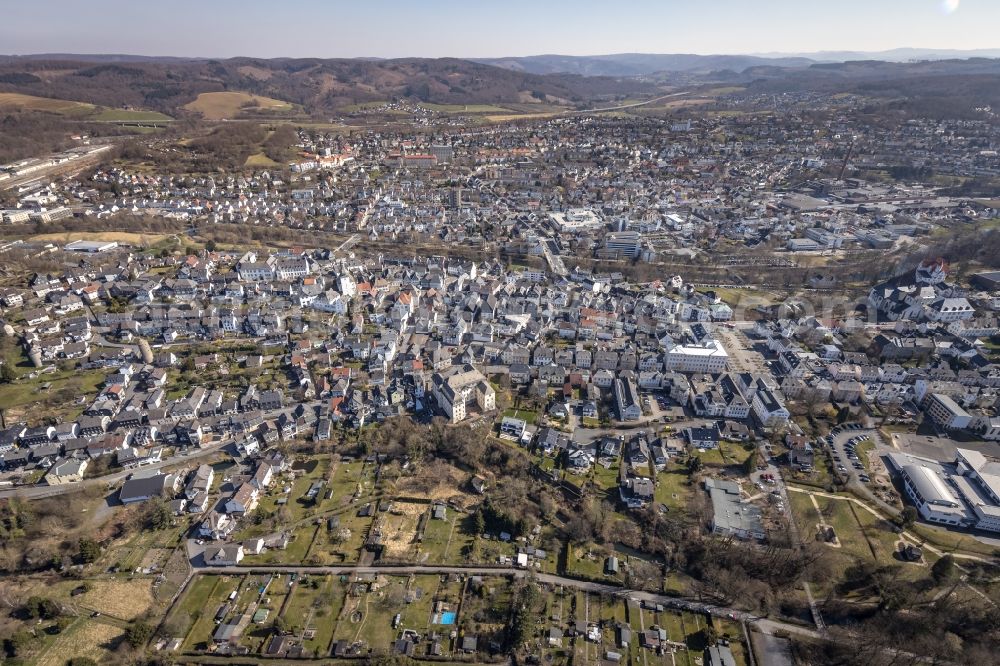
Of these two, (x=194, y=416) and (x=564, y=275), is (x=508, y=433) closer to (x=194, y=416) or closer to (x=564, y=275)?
(x=194, y=416)

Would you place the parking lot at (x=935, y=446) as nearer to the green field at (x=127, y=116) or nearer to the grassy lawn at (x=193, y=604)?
the grassy lawn at (x=193, y=604)

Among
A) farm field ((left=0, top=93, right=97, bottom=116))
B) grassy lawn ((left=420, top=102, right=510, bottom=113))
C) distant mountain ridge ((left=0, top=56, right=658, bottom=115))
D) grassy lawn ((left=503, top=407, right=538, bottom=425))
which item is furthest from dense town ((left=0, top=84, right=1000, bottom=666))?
grassy lawn ((left=420, top=102, right=510, bottom=113))

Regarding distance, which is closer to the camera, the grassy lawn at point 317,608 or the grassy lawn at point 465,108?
the grassy lawn at point 317,608

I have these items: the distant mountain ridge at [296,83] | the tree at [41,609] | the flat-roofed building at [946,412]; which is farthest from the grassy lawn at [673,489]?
the distant mountain ridge at [296,83]

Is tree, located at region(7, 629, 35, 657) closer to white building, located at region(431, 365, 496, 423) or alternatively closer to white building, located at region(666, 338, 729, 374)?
white building, located at region(431, 365, 496, 423)

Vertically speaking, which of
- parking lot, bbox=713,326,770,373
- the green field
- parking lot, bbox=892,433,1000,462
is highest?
the green field

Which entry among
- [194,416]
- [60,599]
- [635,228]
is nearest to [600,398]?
[194,416]
